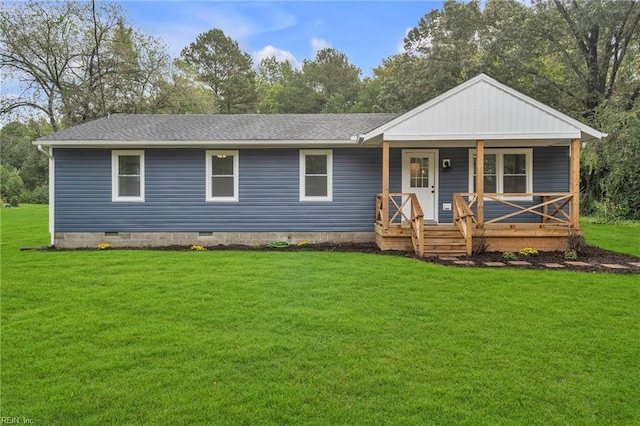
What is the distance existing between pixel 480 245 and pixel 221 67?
28.6 metres

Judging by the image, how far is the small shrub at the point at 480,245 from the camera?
27.5 feet

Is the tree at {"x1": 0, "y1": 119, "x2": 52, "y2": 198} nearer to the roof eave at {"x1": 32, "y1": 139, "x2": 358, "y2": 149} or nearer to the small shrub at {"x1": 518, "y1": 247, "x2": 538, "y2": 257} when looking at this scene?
the roof eave at {"x1": 32, "y1": 139, "x2": 358, "y2": 149}

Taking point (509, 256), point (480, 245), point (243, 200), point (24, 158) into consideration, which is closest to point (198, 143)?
point (243, 200)

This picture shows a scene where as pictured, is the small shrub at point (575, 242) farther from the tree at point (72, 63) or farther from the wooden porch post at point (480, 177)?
the tree at point (72, 63)

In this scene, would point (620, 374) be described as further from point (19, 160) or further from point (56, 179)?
point (19, 160)

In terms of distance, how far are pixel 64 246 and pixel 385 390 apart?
391 inches

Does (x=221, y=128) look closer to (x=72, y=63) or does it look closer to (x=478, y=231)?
(x=478, y=231)

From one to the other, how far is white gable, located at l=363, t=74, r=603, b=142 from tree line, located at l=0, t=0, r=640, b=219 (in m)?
7.35

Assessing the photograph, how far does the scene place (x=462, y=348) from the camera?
3.64m

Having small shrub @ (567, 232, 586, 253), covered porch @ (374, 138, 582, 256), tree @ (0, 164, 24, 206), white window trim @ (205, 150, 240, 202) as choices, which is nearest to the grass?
covered porch @ (374, 138, 582, 256)

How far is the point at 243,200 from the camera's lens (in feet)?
32.9

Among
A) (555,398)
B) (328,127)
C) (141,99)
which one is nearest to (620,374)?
(555,398)

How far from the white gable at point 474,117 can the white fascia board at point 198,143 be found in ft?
5.03

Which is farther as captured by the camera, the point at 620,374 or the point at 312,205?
the point at 312,205
